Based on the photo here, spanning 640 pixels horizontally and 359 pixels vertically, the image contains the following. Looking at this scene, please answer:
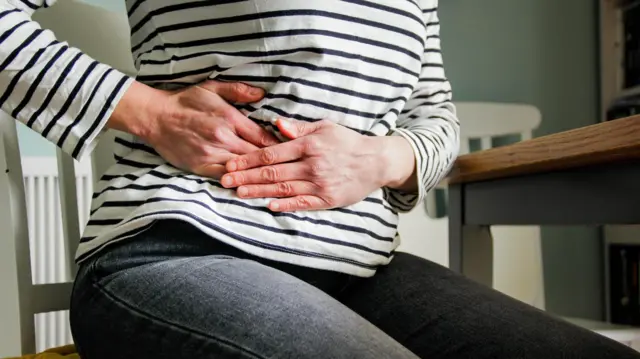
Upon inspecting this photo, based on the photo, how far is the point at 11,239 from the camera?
82 cm

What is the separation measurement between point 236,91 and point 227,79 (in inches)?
0.9

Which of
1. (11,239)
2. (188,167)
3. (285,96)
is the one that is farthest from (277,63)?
(11,239)

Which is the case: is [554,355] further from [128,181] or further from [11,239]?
[11,239]

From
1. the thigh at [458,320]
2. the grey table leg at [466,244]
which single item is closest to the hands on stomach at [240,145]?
the thigh at [458,320]

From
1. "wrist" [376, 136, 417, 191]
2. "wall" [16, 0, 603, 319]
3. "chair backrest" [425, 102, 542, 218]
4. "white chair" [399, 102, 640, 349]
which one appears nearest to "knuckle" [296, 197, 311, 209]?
"wrist" [376, 136, 417, 191]

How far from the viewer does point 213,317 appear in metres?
0.52

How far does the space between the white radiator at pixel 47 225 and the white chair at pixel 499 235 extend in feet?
2.60

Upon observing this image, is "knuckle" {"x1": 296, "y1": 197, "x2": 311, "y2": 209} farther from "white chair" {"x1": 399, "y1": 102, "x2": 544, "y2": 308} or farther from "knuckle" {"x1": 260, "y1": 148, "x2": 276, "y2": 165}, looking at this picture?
"white chair" {"x1": 399, "y1": 102, "x2": 544, "y2": 308}

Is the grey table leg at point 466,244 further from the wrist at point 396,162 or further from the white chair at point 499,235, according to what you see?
the white chair at point 499,235

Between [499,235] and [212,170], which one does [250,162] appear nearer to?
[212,170]

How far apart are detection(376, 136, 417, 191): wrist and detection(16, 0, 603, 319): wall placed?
4.31 feet

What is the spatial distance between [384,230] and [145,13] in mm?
339

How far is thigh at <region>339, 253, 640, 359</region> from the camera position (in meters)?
0.66

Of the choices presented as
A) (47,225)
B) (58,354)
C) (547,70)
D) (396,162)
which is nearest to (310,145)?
(396,162)
